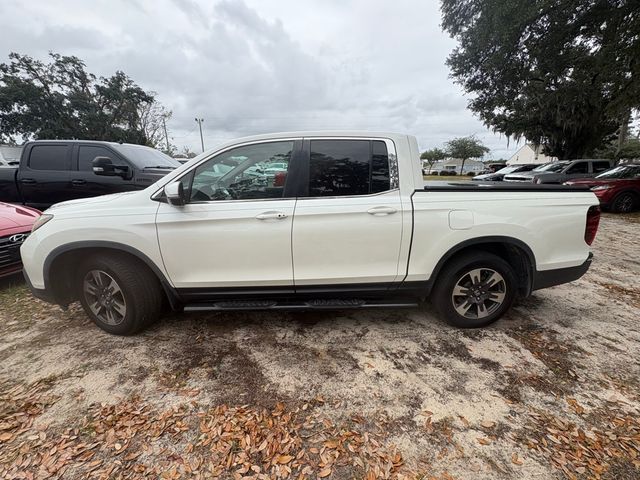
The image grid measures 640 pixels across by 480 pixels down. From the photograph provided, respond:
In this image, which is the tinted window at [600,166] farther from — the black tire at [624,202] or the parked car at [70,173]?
the parked car at [70,173]

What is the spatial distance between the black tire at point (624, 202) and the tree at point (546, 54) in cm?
314

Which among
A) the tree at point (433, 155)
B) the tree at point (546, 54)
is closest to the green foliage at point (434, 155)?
the tree at point (433, 155)

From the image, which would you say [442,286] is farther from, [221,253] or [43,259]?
[43,259]

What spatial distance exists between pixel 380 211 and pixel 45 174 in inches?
255

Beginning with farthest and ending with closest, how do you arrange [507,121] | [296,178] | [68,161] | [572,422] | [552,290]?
[507,121]
[68,161]
[552,290]
[296,178]
[572,422]

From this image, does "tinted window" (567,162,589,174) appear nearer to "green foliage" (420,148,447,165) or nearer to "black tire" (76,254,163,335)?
"black tire" (76,254,163,335)

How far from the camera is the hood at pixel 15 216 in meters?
3.92

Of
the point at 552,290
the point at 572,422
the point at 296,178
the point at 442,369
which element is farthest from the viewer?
the point at 552,290

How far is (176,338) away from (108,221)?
1.21 metres

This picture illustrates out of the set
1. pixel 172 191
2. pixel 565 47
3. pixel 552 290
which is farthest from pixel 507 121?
pixel 172 191

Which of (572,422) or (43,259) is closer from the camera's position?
(572,422)

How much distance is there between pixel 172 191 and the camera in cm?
244

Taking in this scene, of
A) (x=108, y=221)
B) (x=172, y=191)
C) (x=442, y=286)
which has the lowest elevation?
(x=442, y=286)

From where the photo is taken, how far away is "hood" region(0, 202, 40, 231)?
3.92 m
